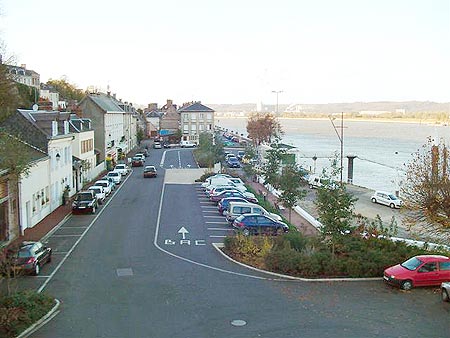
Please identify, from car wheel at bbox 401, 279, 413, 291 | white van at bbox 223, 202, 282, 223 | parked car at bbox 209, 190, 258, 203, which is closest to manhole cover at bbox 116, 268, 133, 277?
car wheel at bbox 401, 279, 413, 291

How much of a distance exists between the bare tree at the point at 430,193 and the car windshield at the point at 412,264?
2238 mm

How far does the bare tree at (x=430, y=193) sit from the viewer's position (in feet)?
73.8

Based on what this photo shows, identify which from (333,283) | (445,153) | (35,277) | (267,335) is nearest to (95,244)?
(35,277)

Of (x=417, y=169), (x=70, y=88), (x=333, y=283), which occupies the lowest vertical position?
(x=333, y=283)

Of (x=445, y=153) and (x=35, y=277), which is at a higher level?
(x=445, y=153)

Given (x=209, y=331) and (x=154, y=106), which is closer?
(x=209, y=331)

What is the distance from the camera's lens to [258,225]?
28.8 m

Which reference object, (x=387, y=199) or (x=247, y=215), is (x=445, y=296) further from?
(x=387, y=199)

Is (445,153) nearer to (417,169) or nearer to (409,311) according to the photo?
(417,169)

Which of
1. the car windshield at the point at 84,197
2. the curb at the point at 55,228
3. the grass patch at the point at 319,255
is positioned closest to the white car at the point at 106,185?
the car windshield at the point at 84,197

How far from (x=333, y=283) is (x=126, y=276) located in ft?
25.5

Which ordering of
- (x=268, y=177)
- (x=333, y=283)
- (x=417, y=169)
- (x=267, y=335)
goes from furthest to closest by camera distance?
1. (x=268, y=177)
2. (x=417, y=169)
3. (x=333, y=283)
4. (x=267, y=335)

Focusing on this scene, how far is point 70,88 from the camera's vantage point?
129500 mm

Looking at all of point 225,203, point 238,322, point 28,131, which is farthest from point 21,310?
point 28,131
